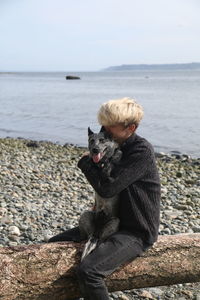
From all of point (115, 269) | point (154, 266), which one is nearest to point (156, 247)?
point (154, 266)

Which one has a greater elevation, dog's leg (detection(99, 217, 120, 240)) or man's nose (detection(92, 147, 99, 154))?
man's nose (detection(92, 147, 99, 154))

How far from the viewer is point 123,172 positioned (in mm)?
4352

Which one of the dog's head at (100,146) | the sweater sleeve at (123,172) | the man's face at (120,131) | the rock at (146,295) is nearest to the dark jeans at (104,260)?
the sweater sleeve at (123,172)

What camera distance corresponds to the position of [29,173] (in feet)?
43.2

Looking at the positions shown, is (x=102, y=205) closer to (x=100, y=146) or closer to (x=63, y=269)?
(x=100, y=146)

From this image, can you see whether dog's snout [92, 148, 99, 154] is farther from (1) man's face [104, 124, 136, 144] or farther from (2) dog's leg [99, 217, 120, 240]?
(2) dog's leg [99, 217, 120, 240]

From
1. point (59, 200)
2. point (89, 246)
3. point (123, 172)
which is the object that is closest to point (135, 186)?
point (123, 172)

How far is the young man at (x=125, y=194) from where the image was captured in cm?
425

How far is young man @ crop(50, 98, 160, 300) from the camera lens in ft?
14.0

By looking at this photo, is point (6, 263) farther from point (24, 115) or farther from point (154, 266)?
point (24, 115)

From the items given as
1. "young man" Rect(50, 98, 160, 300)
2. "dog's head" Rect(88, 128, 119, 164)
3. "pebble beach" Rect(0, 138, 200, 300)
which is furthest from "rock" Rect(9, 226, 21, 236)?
"dog's head" Rect(88, 128, 119, 164)

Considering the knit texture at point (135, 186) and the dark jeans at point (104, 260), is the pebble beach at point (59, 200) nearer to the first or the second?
the dark jeans at point (104, 260)

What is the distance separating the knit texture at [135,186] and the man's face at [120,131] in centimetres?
6

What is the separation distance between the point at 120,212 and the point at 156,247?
58cm
